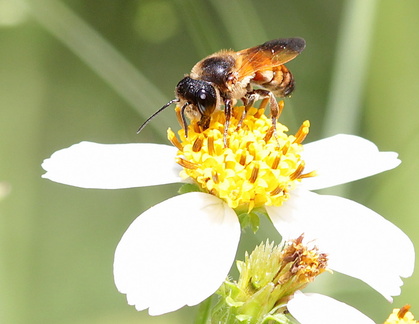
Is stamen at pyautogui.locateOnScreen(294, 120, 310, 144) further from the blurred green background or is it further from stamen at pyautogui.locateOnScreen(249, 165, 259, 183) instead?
the blurred green background

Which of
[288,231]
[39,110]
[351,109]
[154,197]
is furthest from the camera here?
[39,110]

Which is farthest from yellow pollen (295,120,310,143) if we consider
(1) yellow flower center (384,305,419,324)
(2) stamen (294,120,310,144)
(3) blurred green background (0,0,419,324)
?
(3) blurred green background (0,0,419,324)

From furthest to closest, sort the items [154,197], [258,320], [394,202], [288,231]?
1. [154,197]
2. [394,202]
3. [288,231]
4. [258,320]

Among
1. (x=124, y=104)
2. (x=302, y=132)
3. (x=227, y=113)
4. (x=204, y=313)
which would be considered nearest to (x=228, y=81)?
(x=227, y=113)

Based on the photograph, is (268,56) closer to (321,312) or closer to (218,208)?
(218,208)

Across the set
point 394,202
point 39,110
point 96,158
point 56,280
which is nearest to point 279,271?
point 96,158

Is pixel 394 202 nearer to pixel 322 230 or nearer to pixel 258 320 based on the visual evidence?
pixel 322 230

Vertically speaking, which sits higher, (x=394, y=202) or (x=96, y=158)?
(x=394, y=202)

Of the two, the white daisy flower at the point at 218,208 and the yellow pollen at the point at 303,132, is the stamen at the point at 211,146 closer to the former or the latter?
the white daisy flower at the point at 218,208
